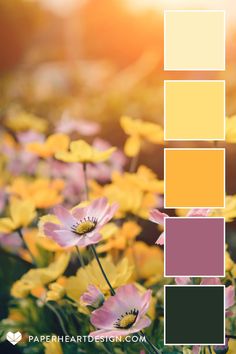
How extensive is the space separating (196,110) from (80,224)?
1.26 feet

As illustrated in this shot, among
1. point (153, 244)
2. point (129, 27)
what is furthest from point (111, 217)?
point (129, 27)

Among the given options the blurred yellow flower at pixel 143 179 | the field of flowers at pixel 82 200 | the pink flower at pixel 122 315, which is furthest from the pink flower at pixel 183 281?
the blurred yellow flower at pixel 143 179

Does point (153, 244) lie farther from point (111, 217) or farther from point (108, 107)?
point (108, 107)

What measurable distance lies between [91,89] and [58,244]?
39 centimetres

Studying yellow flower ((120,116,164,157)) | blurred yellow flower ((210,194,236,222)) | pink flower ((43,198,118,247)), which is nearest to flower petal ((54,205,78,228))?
pink flower ((43,198,118,247))

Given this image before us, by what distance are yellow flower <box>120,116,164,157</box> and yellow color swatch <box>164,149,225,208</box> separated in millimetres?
54

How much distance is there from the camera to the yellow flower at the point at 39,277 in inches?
75.2

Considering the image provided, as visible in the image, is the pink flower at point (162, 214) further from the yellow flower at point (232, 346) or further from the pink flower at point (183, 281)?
the yellow flower at point (232, 346)

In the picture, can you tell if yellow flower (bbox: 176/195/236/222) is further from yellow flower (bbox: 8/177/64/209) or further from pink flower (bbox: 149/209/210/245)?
yellow flower (bbox: 8/177/64/209)

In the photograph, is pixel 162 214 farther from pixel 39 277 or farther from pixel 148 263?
pixel 39 277

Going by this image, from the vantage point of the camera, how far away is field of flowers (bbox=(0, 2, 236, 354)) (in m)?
1.92

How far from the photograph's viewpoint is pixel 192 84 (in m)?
1.93

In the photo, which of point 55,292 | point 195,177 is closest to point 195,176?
point 195,177

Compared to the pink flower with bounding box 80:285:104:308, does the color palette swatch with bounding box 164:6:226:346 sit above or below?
above
